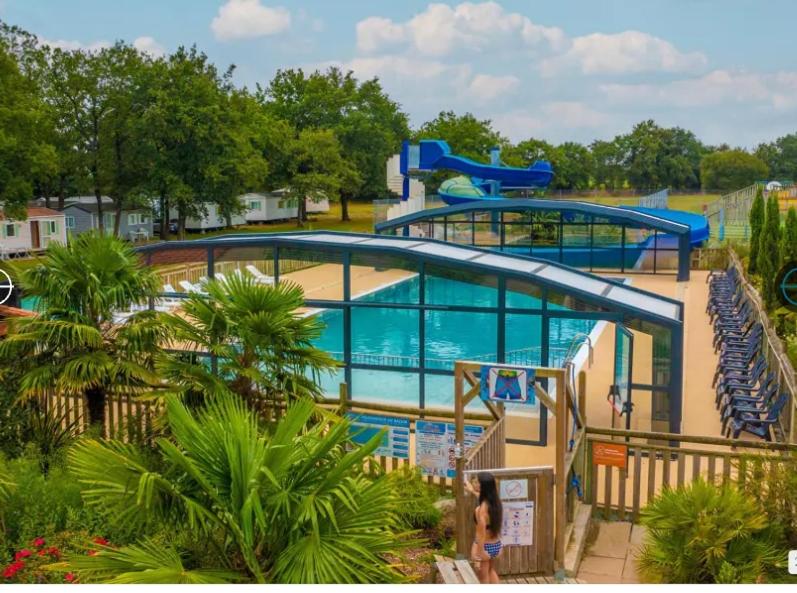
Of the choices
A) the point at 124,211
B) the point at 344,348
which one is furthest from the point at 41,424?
the point at 124,211

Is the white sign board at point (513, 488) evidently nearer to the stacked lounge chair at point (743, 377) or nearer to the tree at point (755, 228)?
the stacked lounge chair at point (743, 377)

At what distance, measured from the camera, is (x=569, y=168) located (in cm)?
7744

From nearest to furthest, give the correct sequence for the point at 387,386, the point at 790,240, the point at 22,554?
the point at 22,554 < the point at 387,386 < the point at 790,240

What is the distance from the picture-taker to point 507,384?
666 centimetres

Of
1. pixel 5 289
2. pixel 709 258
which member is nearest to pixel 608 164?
pixel 709 258

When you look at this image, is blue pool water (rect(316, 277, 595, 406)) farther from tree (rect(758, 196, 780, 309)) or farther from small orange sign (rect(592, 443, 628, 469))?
tree (rect(758, 196, 780, 309))

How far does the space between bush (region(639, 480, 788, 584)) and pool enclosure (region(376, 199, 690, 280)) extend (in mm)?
21587

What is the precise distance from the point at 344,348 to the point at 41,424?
4.41 metres

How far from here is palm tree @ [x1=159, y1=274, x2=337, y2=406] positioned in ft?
24.9

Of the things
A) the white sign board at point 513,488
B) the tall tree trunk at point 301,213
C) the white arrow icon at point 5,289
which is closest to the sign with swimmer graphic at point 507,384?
the white sign board at point 513,488

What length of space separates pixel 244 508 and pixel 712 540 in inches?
139

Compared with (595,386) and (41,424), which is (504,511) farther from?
(595,386)

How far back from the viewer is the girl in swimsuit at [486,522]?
6.00 m

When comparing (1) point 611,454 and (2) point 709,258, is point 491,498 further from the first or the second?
(2) point 709,258
